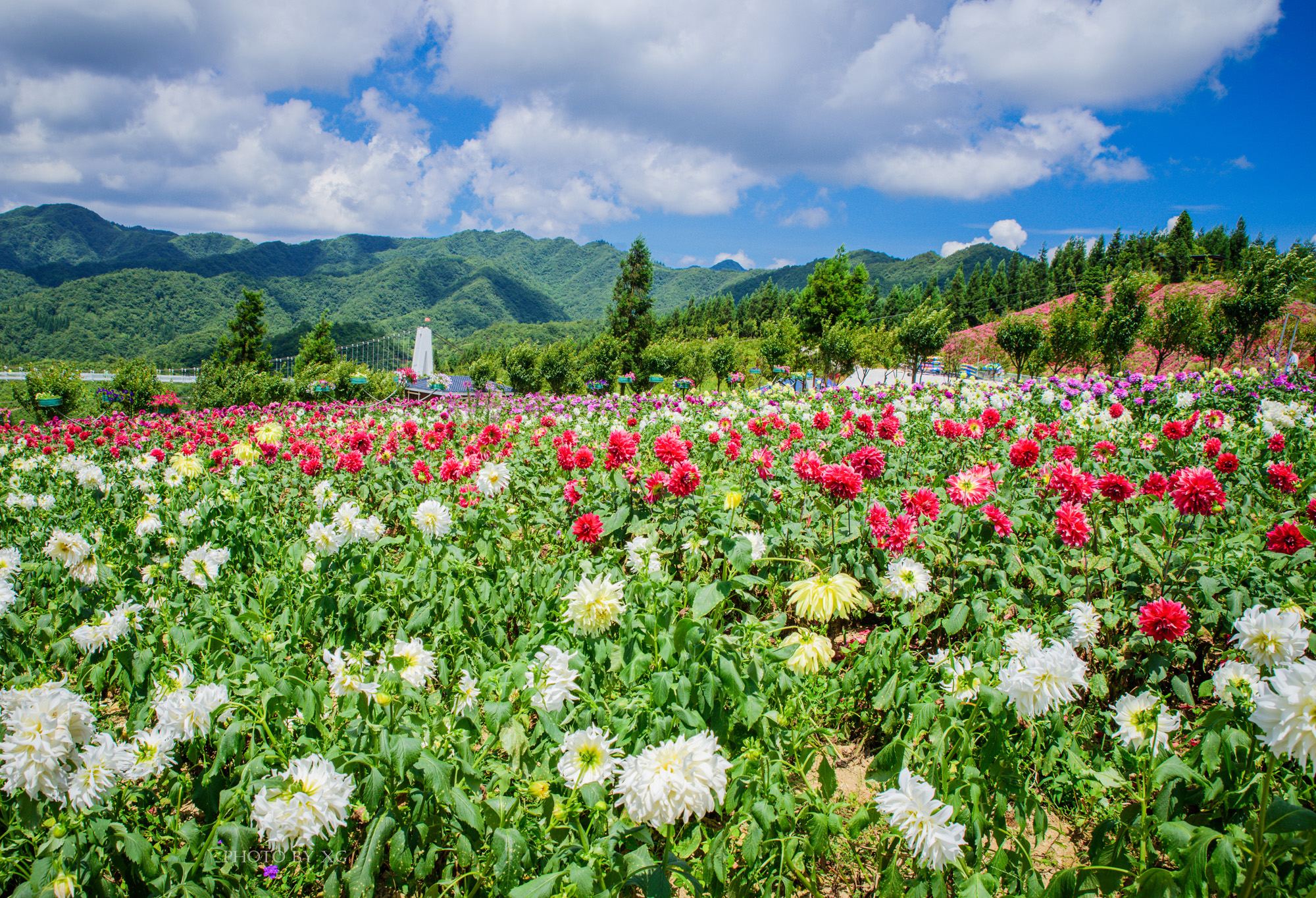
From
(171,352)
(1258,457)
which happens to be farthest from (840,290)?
(171,352)

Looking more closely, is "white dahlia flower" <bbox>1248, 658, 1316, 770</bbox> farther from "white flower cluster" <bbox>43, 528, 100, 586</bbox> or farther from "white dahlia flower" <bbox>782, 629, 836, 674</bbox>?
"white flower cluster" <bbox>43, 528, 100, 586</bbox>

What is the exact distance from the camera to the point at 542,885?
1387 millimetres

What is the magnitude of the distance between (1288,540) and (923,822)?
2260 millimetres

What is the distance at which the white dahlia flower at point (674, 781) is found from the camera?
54.5 inches

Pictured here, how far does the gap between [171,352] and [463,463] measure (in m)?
94.6

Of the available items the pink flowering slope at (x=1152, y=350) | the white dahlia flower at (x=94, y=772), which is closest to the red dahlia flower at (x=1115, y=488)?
the white dahlia flower at (x=94, y=772)

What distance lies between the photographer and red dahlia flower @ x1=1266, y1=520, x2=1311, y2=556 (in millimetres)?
2311

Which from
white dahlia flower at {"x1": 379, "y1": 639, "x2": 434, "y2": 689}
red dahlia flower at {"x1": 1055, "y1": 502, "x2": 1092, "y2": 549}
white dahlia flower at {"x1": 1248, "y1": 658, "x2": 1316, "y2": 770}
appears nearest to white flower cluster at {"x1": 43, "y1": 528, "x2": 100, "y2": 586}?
white dahlia flower at {"x1": 379, "y1": 639, "x2": 434, "y2": 689}

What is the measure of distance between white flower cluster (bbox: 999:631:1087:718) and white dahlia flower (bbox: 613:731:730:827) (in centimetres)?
92

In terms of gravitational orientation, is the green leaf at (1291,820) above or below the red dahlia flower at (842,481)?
below

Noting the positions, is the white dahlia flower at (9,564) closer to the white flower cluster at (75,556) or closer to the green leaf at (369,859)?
the white flower cluster at (75,556)

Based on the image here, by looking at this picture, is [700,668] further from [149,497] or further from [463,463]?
[149,497]

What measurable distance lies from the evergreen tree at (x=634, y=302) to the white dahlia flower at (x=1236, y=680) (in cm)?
4294

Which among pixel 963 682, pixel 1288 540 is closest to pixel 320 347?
pixel 963 682
